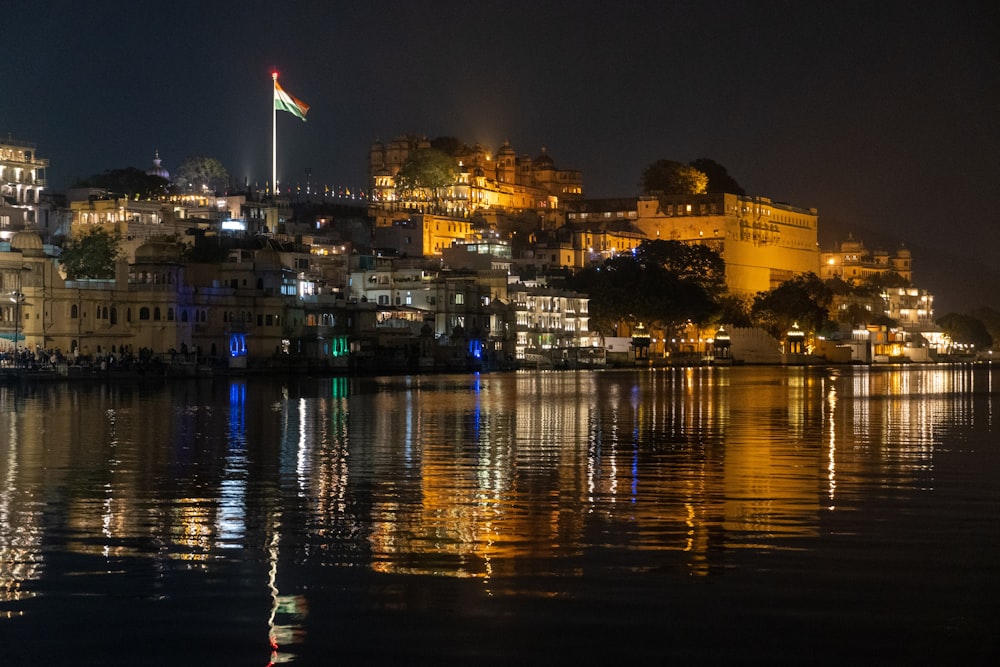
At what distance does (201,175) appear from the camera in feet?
512

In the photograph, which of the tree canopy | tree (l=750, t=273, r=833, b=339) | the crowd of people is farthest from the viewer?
tree (l=750, t=273, r=833, b=339)

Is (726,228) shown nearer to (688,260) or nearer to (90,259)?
(688,260)

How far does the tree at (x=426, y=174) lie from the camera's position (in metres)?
180

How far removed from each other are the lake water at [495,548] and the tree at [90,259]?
217 feet

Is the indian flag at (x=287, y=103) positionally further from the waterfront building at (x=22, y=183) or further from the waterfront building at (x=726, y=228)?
the waterfront building at (x=726, y=228)

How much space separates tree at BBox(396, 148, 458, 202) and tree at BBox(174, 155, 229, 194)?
29017 mm

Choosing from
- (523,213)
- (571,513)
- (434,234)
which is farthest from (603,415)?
(523,213)

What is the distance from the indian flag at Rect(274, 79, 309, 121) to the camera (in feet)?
367

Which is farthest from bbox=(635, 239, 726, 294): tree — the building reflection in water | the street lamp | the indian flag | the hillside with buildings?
the building reflection in water

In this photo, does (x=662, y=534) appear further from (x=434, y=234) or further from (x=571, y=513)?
(x=434, y=234)

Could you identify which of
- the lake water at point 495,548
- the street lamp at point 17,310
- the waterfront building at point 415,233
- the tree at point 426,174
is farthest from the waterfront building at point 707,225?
the lake water at point 495,548

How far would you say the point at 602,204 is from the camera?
19588cm

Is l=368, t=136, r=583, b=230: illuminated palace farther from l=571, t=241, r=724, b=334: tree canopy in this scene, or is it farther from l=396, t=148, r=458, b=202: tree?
l=571, t=241, r=724, b=334: tree canopy

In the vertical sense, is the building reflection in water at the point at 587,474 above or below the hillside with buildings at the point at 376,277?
below
